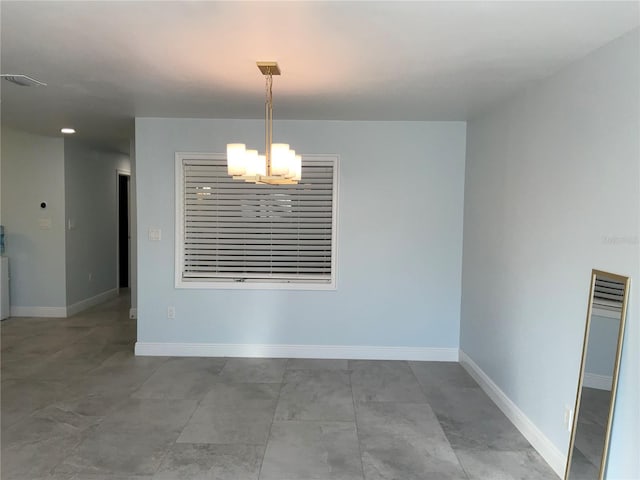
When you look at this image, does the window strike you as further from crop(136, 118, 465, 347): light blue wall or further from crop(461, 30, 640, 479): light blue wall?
crop(461, 30, 640, 479): light blue wall

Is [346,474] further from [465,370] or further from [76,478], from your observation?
[465,370]

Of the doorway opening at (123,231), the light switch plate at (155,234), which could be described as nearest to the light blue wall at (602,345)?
the light switch plate at (155,234)

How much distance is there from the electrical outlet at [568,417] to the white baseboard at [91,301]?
5924 mm

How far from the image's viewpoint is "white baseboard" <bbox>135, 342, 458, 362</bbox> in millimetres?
4305

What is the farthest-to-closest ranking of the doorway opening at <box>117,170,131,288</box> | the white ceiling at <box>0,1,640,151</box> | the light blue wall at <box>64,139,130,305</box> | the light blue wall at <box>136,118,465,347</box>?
the doorway opening at <box>117,170,131,288</box>
the light blue wall at <box>64,139,130,305</box>
the light blue wall at <box>136,118,465,347</box>
the white ceiling at <box>0,1,640,151</box>

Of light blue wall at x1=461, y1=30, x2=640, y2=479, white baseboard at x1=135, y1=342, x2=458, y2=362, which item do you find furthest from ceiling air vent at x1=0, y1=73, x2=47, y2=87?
light blue wall at x1=461, y1=30, x2=640, y2=479

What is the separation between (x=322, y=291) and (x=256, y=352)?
93cm

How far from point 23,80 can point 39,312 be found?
392 centimetres

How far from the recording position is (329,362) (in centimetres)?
419

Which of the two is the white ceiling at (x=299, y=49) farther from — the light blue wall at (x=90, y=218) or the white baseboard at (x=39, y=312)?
the white baseboard at (x=39, y=312)

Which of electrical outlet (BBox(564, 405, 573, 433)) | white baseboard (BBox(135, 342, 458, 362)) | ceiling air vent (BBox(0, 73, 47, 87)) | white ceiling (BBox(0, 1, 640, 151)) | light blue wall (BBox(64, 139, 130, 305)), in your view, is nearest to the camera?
white ceiling (BBox(0, 1, 640, 151))

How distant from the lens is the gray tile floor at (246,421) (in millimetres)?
2449

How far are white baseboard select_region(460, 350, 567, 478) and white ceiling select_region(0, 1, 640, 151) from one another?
2.29 metres

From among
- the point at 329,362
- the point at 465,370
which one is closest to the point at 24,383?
the point at 329,362
